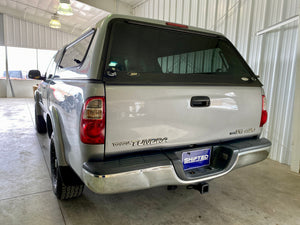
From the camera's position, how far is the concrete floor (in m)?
1.95

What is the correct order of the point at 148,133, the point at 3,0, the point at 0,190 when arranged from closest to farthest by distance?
the point at 148,133
the point at 0,190
the point at 3,0

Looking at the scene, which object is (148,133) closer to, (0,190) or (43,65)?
(0,190)

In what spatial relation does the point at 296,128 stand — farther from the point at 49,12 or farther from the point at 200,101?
the point at 49,12

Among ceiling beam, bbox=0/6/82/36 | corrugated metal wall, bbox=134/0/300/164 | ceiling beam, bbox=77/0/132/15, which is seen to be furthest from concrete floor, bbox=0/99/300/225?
ceiling beam, bbox=0/6/82/36

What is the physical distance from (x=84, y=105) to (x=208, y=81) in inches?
41.1

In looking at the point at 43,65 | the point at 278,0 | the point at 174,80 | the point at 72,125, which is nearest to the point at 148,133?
the point at 174,80

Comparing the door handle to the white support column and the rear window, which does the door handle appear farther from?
the white support column

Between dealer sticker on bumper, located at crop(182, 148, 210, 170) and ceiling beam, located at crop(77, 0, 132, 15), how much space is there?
20.5 ft

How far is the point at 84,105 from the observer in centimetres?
141

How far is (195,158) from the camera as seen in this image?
176 centimetres

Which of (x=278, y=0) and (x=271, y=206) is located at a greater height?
(x=278, y=0)

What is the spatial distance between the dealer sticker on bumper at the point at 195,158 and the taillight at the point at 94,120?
70 centimetres

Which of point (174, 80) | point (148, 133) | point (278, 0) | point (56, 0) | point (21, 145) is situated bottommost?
point (21, 145)

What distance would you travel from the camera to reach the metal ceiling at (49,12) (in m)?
9.02
